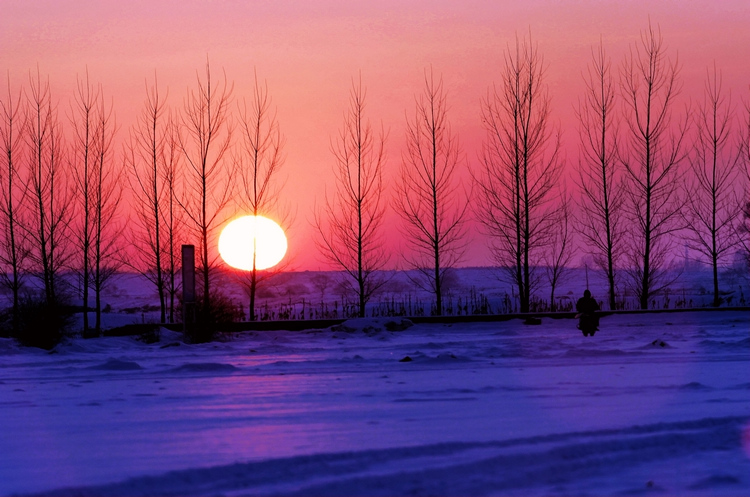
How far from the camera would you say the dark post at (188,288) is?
1853 cm

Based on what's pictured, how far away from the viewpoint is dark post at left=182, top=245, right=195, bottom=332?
1853 centimetres

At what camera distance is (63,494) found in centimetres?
484

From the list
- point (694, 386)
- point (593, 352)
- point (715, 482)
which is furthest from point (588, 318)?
point (715, 482)

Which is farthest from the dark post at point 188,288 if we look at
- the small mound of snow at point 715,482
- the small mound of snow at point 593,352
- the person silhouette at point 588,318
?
the small mound of snow at point 715,482

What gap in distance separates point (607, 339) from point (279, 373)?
8.62 metres

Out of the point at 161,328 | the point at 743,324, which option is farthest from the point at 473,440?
the point at 743,324

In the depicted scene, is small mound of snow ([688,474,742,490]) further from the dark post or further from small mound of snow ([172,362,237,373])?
the dark post

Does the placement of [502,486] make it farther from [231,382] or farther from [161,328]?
[161,328]

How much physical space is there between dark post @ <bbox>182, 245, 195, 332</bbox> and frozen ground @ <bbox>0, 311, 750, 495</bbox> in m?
4.10

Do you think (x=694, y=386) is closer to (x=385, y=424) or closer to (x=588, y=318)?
(x=385, y=424)

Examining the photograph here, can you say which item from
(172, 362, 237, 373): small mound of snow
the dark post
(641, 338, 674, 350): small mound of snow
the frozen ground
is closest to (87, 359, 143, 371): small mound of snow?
the frozen ground

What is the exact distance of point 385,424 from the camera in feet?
23.4

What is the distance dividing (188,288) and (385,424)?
12.4 meters

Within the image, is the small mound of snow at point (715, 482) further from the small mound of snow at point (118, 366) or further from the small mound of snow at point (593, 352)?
the small mound of snow at point (118, 366)
